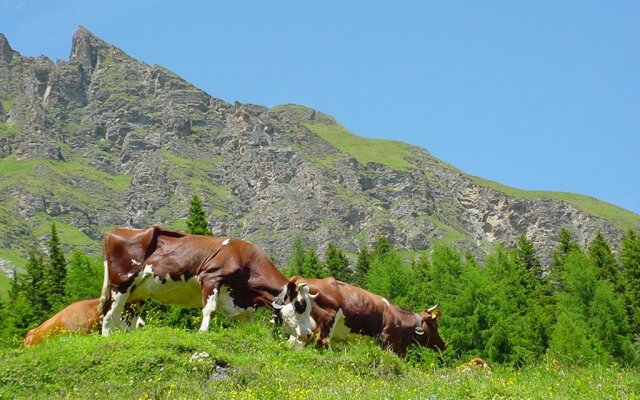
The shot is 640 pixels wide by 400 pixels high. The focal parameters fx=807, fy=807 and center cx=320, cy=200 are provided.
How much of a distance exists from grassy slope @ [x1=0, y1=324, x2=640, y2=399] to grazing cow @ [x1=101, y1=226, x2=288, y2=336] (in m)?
1.41

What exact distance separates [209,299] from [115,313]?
8.56 feet

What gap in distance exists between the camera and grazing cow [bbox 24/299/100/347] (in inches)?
853

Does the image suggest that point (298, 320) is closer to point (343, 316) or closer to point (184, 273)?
point (343, 316)

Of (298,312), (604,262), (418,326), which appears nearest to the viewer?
(298,312)

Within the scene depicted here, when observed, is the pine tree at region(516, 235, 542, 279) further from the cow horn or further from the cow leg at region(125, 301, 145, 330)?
the cow leg at region(125, 301, 145, 330)

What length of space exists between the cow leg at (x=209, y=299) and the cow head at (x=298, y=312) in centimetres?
161

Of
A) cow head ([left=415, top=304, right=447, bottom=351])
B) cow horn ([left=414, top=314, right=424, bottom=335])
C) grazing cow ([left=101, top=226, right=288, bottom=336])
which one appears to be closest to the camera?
grazing cow ([left=101, top=226, right=288, bottom=336])

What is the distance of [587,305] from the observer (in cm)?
6481

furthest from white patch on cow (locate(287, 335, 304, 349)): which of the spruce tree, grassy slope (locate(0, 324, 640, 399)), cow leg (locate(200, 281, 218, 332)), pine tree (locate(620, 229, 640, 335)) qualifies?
the spruce tree

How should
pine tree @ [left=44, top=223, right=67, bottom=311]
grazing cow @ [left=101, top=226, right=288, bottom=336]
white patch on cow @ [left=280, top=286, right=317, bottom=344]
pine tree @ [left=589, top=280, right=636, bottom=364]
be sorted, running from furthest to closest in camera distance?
pine tree @ [left=44, top=223, right=67, bottom=311], pine tree @ [left=589, top=280, right=636, bottom=364], grazing cow @ [left=101, top=226, right=288, bottom=336], white patch on cow @ [left=280, top=286, right=317, bottom=344]

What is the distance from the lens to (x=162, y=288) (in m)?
20.0

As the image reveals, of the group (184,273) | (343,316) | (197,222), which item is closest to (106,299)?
(184,273)

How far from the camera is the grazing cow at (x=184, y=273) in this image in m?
19.5

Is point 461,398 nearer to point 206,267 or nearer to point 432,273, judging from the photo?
point 206,267
